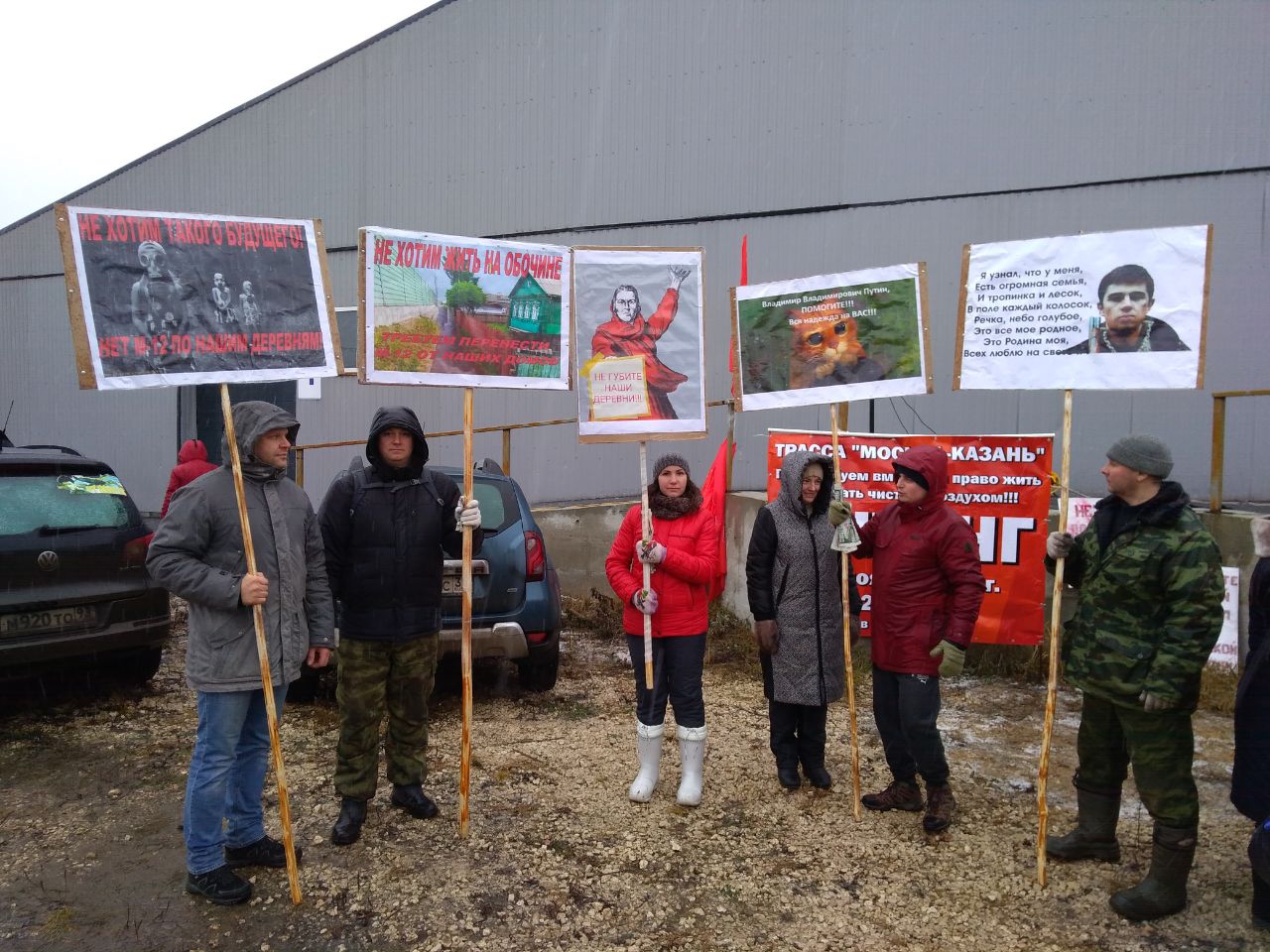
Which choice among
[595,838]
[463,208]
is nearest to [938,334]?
[463,208]

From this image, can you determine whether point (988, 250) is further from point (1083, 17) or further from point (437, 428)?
point (437, 428)

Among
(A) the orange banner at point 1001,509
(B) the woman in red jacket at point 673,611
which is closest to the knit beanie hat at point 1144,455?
(B) the woman in red jacket at point 673,611

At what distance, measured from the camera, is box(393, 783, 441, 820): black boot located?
4070mm

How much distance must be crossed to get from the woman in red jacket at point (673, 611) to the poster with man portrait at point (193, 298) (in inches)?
67.8

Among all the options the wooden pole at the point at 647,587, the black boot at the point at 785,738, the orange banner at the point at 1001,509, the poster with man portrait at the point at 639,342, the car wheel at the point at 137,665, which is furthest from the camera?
the orange banner at the point at 1001,509

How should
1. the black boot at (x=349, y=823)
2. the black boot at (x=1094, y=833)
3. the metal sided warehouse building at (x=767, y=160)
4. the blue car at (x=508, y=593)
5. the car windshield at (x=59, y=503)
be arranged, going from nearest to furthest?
the black boot at (x=1094, y=833), the black boot at (x=349, y=823), the car windshield at (x=59, y=503), the blue car at (x=508, y=593), the metal sided warehouse building at (x=767, y=160)

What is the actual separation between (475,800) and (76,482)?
3493 millimetres

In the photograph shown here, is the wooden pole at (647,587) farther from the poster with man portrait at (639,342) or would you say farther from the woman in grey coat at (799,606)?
the woman in grey coat at (799,606)

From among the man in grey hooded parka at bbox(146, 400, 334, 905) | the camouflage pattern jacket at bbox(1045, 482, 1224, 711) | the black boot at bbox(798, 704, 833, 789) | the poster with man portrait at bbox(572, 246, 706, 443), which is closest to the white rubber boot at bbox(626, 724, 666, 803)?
the black boot at bbox(798, 704, 833, 789)

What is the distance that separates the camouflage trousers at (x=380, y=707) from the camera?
3.88 m

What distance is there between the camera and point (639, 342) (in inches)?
176

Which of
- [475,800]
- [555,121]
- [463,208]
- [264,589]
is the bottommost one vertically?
[475,800]

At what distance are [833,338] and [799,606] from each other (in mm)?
1452

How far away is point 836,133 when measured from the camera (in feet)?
34.4
